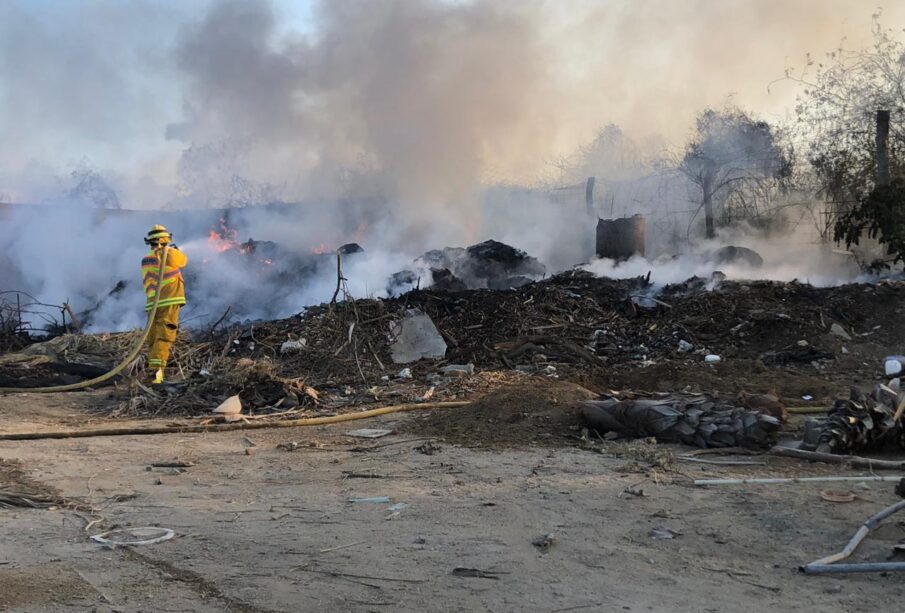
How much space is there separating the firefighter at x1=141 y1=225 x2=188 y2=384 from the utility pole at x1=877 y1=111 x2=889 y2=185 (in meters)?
10.5

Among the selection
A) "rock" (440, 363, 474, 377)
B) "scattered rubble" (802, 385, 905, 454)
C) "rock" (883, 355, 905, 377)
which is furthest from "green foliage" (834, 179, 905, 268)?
"scattered rubble" (802, 385, 905, 454)

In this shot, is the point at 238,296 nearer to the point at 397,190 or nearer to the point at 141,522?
the point at 397,190

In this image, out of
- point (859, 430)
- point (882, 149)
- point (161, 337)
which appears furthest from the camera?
point (882, 149)

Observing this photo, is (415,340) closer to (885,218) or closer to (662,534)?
(662,534)

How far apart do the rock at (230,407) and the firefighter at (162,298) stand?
176 cm

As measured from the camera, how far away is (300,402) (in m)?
6.57

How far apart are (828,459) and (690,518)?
1.40 m

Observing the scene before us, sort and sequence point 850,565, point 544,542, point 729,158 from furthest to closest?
point 729,158, point 544,542, point 850,565

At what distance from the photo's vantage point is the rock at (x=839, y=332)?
8.34 metres

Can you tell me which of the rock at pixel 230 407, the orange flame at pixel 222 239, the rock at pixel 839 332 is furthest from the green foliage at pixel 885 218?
the orange flame at pixel 222 239

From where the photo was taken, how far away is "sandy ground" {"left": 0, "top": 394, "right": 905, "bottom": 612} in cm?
245

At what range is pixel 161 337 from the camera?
770 centimetres

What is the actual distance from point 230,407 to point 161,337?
2.10m

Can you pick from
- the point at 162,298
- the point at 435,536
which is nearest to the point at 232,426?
the point at 162,298
